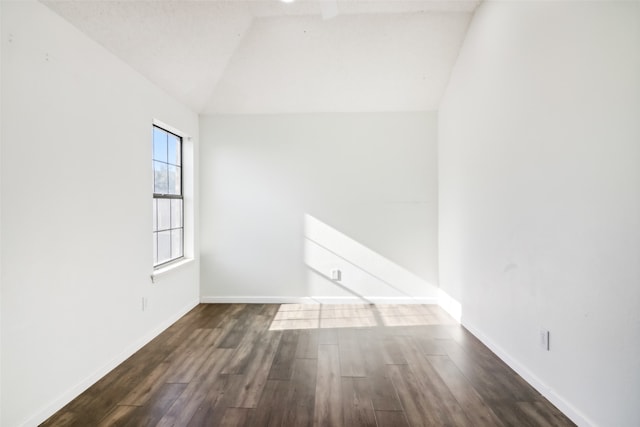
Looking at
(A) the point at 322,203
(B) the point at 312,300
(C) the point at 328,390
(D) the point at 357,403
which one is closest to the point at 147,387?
(C) the point at 328,390

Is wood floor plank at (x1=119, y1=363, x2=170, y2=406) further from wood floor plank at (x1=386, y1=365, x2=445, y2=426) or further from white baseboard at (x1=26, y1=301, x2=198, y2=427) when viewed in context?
wood floor plank at (x1=386, y1=365, x2=445, y2=426)

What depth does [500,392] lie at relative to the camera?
7.15 ft

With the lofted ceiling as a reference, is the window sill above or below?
below

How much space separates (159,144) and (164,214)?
0.76 m

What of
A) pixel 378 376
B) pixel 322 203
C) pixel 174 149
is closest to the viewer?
pixel 378 376

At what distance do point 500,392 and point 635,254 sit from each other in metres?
1.22

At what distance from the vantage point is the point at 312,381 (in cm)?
233

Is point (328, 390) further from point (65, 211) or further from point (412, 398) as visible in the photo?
point (65, 211)

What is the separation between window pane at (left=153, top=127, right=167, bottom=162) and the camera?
338 centimetres

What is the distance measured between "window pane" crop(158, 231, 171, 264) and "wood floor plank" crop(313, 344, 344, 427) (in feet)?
6.41

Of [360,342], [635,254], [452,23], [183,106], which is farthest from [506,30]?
[183,106]

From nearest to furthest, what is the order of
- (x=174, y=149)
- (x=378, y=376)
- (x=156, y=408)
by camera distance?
1. (x=156, y=408)
2. (x=378, y=376)
3. (x=174, y=149)

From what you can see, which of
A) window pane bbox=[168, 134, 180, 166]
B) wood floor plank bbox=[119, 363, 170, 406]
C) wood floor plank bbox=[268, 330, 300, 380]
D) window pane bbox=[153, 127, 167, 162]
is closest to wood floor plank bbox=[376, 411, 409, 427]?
wood floor plank bbox=[268, 330, 300, 380]

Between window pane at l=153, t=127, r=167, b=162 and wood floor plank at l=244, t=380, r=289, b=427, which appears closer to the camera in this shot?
wood floor plank at l=244, t=380, r=289, b=427
